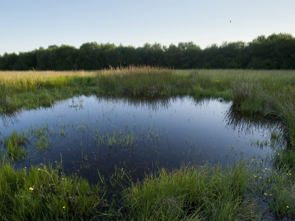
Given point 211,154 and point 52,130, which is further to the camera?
point 52,130

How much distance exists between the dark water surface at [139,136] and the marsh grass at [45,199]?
440 millimetres

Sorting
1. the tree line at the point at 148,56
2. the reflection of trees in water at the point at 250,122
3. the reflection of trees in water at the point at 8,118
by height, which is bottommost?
the reflection of trees in water at the point at 250,122

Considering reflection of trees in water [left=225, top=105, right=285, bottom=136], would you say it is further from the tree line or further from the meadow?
the tree line

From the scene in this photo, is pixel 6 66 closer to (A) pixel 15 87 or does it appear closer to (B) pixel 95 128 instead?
(A) pixel 15 87

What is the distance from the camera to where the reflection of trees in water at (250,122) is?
14.8ft

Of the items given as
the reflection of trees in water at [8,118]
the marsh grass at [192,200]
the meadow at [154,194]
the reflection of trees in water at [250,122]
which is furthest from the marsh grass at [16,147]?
the reflection of trees in water at [250,122]

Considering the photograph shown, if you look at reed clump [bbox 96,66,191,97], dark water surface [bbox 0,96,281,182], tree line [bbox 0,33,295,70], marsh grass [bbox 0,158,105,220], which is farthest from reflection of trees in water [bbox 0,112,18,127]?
tree line [bbox 0,33,295,70]

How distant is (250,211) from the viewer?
1.84 m

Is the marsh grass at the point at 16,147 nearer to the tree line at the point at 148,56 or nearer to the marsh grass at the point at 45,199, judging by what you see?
the marsh grass at the point at 45,199

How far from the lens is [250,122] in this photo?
4938mm

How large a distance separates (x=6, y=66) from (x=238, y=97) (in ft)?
181

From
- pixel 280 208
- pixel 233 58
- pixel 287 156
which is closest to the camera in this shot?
pixel 280 208

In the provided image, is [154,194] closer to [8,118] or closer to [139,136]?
[139,136]

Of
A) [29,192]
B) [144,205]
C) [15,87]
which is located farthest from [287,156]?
[15,87]
